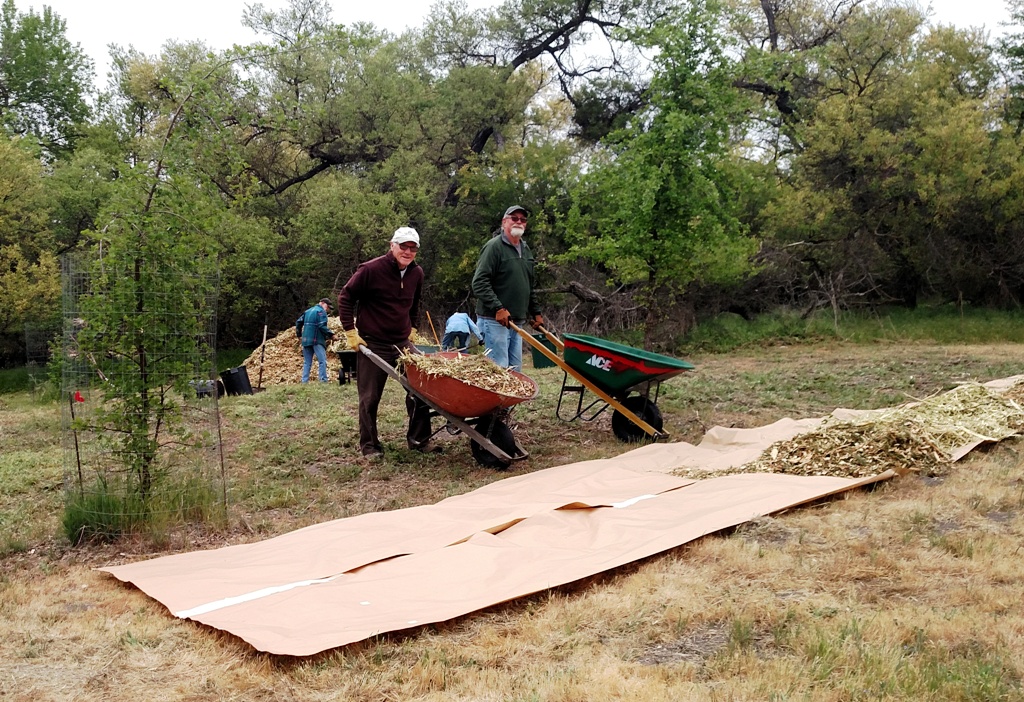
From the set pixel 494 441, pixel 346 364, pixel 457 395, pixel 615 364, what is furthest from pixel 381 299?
pixel 346 364

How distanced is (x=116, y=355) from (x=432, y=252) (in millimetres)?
16656

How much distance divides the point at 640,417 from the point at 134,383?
12.1 ft

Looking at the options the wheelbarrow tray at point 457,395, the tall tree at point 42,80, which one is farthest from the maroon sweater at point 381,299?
the tall tree at point 42,80

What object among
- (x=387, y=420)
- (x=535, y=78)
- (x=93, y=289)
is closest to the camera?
(x=93, y=289)

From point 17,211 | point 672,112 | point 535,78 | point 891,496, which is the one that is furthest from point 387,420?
point 535,78

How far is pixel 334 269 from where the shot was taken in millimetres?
20203

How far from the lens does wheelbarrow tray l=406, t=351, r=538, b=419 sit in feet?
17.7

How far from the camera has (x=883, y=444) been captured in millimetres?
4734

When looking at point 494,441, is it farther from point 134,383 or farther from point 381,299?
point 134,383

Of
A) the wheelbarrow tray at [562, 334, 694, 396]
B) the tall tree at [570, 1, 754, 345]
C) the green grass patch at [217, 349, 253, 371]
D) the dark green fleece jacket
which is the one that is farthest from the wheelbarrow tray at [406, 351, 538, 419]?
the green grass patch at [217, 349, 253, 371]

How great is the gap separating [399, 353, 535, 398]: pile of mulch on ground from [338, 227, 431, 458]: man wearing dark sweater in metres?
0.36

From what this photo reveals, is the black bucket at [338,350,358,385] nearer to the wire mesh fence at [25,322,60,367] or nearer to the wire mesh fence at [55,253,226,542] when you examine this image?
the wire mesh fence at [55,253,226,542]

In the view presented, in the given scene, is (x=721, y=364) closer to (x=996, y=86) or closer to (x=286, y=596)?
(x=286, y=596)

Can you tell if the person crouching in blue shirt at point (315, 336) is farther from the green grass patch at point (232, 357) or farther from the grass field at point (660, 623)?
the green grass patch at point (232, 357)
